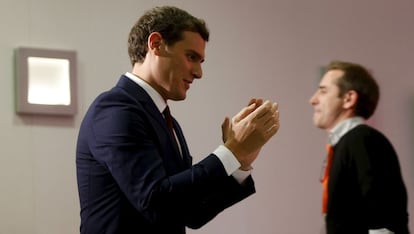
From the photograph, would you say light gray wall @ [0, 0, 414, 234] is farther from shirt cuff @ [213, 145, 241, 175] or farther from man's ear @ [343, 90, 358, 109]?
shirt cuff @ [213, 145, 241, 175]

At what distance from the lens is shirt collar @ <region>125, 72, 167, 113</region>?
1.76 m

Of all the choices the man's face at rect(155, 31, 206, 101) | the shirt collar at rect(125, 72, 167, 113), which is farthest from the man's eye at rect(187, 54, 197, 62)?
the shirt collar at rect(125, 72, 167, 113)

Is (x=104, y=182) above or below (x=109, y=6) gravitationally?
Answer: below

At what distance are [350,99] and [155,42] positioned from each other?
79cm

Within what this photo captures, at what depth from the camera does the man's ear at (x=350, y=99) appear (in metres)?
2.38

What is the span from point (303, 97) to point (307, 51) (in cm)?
20

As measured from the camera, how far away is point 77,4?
9.12 ft

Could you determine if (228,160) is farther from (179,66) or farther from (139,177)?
(179,66)

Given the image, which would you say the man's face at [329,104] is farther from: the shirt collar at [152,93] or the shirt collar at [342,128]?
the shirt collar at [152,93]

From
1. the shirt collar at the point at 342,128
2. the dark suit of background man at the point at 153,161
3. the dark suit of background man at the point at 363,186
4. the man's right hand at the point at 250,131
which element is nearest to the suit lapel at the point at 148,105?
the dark suit of background man at the point at 153,161

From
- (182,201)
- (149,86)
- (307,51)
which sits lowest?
(182,201)

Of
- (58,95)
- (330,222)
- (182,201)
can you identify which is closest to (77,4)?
(58,95)

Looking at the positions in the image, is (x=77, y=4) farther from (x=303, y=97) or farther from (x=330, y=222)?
(x=330, y=222)

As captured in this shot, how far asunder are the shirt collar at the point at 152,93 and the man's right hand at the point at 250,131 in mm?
171
